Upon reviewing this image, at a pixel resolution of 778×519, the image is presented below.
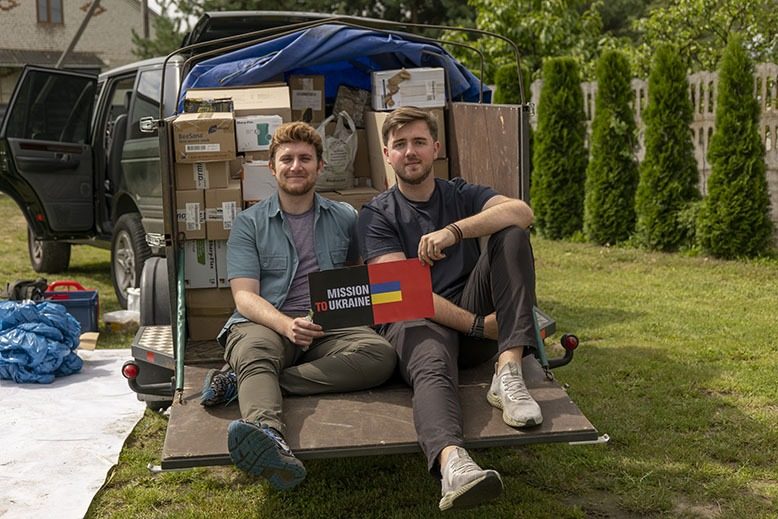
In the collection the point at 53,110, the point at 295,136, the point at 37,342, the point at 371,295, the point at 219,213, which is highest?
the point at 53,110

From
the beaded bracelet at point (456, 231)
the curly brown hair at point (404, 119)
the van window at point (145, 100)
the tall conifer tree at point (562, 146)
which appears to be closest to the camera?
the beaded bracelet at point (456, 231)

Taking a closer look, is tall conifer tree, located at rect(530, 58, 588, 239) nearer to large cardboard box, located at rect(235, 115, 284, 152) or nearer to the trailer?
the trailer

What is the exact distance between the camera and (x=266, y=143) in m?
5.07

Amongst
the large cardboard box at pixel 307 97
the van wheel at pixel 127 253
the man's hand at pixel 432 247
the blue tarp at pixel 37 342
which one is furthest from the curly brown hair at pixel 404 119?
the van wheel at pixel 127 253

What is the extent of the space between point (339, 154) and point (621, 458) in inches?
97.5

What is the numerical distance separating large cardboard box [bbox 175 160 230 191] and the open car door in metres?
4.69

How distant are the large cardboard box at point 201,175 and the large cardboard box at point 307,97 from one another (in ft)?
3.35

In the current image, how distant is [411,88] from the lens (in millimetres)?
5719

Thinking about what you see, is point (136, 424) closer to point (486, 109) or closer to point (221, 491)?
point (221, 491)

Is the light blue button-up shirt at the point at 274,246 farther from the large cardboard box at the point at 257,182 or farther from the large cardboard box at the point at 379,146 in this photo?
the large cardboard box at the point at 379,146

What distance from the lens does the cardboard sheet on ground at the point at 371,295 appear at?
3846mm

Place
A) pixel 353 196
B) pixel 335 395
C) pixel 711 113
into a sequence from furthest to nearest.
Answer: pixel 711 113 < pixel 353 196 < pixel 335 395

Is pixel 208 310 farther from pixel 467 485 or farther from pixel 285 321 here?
pixel 467 485

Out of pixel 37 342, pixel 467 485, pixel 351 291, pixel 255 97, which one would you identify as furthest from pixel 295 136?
pixel 37 342
